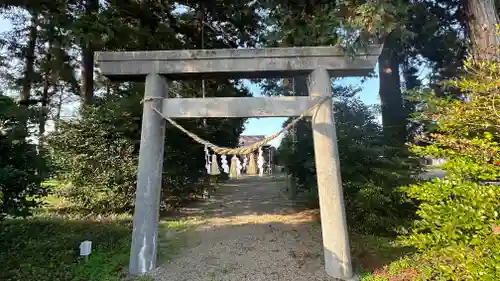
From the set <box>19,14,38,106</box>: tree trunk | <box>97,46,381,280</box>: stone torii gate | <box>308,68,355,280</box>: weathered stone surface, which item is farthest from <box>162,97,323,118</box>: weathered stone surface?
<box>19,14,38,106</box>: tree trunk

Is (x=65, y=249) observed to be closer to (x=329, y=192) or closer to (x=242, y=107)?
(x=242, y=107)

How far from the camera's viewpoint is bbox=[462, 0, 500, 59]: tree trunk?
3.89 metres

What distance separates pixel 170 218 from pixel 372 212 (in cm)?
440

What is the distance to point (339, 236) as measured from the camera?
352 centimetres

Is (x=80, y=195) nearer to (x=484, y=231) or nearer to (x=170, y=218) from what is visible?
(x=170, y=218)

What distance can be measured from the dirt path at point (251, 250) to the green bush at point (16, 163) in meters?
2.38

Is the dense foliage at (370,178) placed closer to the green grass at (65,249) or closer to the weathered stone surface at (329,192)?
the weathered stone surface at (329,192)

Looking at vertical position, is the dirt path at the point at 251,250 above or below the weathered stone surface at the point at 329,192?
below

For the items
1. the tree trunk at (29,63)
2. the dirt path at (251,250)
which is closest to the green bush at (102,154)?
the dirt path at (251,250)

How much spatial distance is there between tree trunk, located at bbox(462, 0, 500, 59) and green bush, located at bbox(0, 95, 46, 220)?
651cm

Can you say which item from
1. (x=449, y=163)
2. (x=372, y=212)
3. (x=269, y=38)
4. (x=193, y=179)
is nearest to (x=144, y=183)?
(x=269, y=38)

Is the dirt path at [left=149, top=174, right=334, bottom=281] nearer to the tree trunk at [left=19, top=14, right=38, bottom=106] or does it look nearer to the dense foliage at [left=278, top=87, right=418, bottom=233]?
the dense foliage at [left=278, top=87, right=418, bottom=233]

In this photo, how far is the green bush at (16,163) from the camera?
3969 millimetres

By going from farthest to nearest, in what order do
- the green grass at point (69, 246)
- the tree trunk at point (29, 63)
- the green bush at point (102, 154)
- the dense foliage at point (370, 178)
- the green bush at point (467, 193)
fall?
1. the tree trunk at point (29, 63)
2. the green bush at point (102, 154)
3. the dense foliage at point (370, 178)
4. the green grass at point (69, 246)
5. the green bush at point (467, 193)
